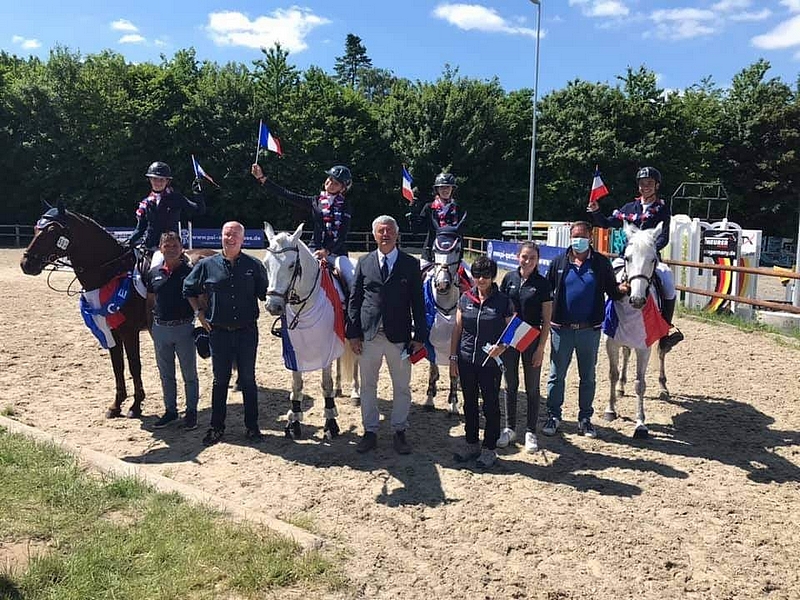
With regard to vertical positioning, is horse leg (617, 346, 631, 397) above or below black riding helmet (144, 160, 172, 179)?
below

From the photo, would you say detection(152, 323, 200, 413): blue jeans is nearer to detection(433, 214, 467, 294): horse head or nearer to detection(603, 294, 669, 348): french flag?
detection(433, 214, 467, 294): horse head

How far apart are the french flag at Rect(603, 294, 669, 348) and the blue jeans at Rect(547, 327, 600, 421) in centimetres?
53

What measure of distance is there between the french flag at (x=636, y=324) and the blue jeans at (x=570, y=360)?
1.73ft

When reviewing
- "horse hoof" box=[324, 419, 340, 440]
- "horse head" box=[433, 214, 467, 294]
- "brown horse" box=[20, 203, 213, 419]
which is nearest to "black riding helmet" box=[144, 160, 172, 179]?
"brown horse" box=[20, 203, 213, 419]

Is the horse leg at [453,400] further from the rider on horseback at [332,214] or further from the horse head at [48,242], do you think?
the horse head at [48,242]

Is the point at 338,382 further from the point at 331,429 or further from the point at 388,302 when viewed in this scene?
the point at 388,302

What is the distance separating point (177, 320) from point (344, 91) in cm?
3279

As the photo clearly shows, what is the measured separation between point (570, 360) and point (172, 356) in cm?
431

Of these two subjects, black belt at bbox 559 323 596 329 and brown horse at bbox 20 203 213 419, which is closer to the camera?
black belt at bbox 559 323 596 329

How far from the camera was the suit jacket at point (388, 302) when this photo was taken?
5641mm

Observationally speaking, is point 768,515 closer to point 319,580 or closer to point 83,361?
point 319,580

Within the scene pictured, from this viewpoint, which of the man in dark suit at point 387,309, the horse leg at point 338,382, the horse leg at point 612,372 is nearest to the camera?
the man in dark suit at point 387,309

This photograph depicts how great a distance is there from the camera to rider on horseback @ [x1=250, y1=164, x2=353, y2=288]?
6852 mm

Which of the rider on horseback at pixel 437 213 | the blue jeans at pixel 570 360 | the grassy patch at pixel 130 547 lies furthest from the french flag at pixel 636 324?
the grassy patch at pixel 130 547
